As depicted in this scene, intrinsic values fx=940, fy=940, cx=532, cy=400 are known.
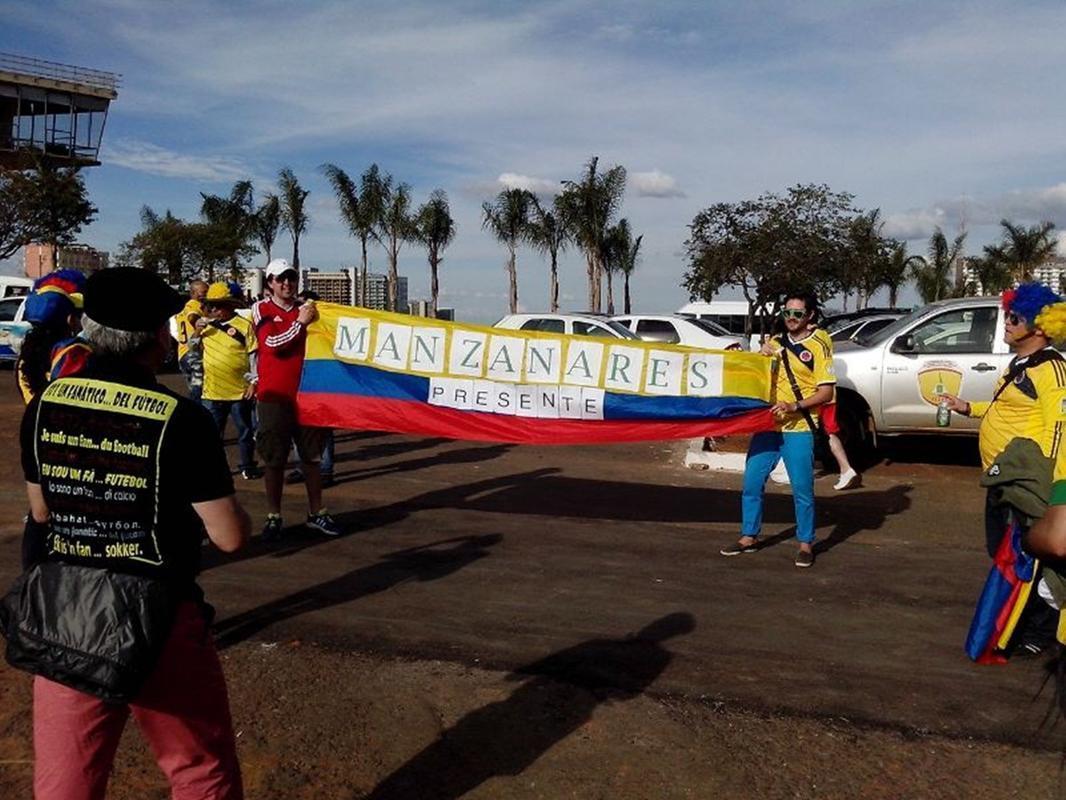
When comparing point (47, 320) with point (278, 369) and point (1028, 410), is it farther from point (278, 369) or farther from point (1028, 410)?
point (1028, 410)

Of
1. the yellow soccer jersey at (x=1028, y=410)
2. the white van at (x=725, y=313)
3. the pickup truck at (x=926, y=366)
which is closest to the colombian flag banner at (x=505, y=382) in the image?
the yellow soccer jersey at (x=1028, y=410)

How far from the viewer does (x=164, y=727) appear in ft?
8.11

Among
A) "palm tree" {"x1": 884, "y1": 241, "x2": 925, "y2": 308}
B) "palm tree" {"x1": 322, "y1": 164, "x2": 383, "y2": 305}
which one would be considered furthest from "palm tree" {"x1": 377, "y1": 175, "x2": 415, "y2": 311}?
"palm tree" {"x1": 884, "y1": 241, "x2": 925, "y2": 308}

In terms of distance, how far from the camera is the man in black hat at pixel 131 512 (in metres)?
2.39

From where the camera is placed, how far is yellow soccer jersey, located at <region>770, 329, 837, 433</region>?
6.50 metres

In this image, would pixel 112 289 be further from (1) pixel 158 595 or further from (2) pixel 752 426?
(2) pixel 752 426

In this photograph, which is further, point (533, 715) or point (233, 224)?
point (233, 224)

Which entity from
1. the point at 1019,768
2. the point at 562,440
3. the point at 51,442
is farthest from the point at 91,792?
the point at 562,440

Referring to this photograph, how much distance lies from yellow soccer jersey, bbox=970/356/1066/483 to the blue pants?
155 cm

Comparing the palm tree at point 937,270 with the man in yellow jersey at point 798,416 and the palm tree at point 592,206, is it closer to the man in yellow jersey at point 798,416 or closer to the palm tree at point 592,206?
the palm tree at point 592,206

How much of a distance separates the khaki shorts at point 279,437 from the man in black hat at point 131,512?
14.1 feet

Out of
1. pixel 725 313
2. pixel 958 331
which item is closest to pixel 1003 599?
pixel 958 331

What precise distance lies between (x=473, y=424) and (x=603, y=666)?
9.43 ft

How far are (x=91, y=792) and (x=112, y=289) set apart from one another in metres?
1.32
